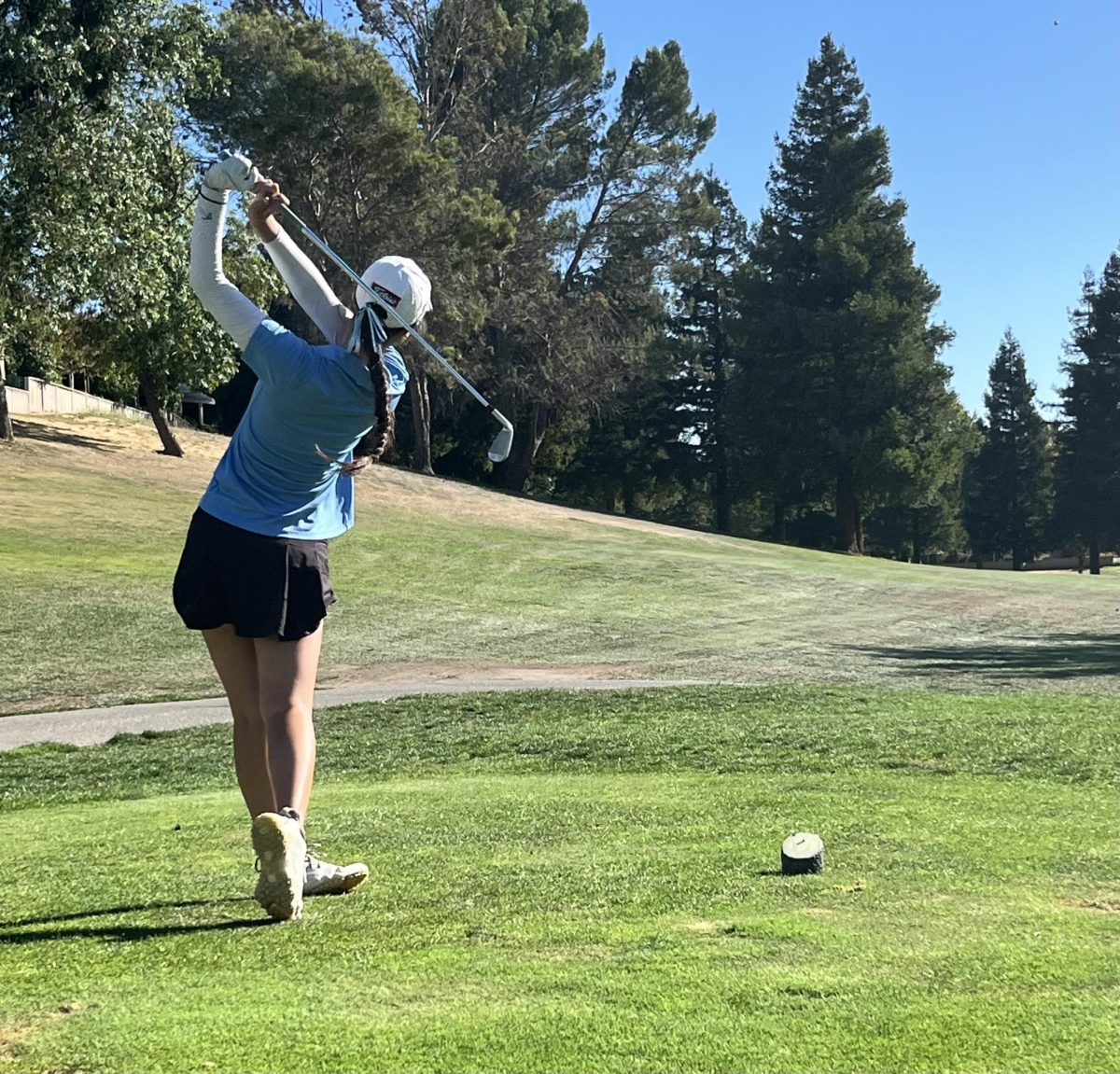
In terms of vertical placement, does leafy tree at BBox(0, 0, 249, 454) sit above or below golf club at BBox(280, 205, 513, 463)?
above

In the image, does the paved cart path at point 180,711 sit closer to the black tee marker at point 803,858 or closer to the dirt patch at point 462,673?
the dirt patch at point 462,673

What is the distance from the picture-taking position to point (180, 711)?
1408 centimetres

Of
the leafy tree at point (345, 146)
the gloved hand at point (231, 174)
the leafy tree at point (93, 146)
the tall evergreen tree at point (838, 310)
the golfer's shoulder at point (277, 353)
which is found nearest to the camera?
the golfer's shoulder at point (277, 353)

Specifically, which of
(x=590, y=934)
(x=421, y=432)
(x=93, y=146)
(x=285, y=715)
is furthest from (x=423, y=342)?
(x=421, y=432)

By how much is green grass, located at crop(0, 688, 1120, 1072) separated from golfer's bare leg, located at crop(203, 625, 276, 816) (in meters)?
0.32

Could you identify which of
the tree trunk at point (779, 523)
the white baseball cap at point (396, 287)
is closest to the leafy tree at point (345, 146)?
the tree trunk at point (779, 523)

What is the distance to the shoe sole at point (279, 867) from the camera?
11.8 ft

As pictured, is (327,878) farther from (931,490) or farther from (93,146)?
(931,490)

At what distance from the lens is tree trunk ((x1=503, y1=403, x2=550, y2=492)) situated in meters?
59.3

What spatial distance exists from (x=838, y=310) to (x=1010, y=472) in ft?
62.8

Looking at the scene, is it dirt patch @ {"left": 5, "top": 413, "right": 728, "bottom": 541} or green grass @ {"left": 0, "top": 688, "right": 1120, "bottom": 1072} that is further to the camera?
dirt patch @ {"left": 5, "top": 413, "right": 728, "bottom": 541}

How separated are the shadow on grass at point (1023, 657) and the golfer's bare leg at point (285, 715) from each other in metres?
14.9

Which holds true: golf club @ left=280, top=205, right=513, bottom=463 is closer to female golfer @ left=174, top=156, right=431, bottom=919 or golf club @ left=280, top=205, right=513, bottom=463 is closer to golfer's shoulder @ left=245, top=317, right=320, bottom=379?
female golfer @ left=174, top=156, right=431, bottom=919

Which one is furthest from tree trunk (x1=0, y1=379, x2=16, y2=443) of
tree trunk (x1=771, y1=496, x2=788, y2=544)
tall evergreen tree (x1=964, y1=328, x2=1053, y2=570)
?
tall evergreen tree (x1=964, y1=328, x2=1053, y2=570)
